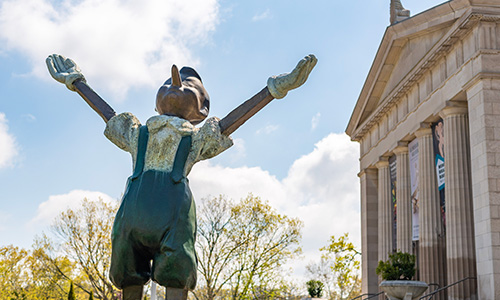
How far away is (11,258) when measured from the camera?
38.2 metres

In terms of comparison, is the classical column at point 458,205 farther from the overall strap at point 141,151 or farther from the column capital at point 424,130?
the overall strap at point 141,151

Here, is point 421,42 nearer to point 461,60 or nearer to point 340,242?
point 461,60

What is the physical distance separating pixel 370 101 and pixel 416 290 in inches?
481

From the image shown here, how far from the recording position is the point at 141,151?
4.91 metres

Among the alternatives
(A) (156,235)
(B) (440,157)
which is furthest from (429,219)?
(A) (156,235)

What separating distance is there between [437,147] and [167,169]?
17002 millimetres

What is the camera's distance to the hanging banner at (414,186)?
21.6m

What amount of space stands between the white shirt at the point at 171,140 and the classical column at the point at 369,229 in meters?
23.0

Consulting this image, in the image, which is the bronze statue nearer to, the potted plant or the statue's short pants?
the statue's short pants

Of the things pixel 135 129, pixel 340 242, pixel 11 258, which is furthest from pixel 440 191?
pixel 11 258

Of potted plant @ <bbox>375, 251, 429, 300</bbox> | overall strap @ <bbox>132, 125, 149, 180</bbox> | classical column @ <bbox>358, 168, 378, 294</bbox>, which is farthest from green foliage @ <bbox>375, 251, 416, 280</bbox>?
overall strap @ <bbox>132, 125, 149, 180</bbox>

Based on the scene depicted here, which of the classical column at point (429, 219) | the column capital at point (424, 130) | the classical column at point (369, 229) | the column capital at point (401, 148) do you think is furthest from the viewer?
the classical column at point (369, 229)

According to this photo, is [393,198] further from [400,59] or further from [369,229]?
[400,59]

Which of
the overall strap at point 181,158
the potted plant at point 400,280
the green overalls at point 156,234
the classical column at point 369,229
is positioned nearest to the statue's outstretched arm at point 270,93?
the overall strap at point 181,158
